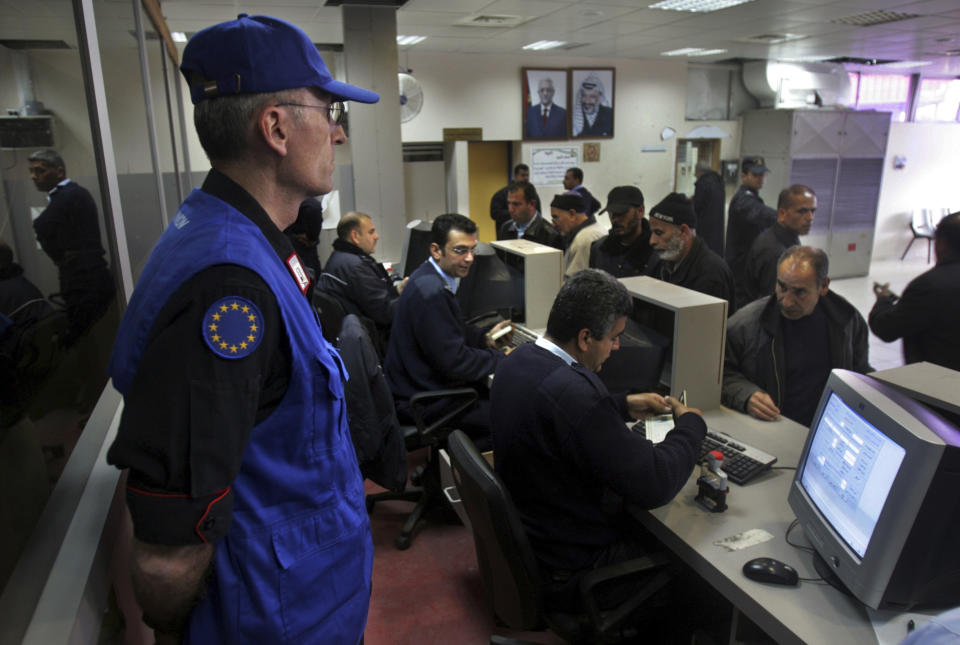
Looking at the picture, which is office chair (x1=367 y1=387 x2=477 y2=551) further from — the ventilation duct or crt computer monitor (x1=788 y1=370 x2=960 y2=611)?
the ventilation duct

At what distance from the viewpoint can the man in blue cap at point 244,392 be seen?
0.74 meters

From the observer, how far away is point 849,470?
128 cm

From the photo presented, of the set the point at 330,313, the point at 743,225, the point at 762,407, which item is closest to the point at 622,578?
the point at 762,407

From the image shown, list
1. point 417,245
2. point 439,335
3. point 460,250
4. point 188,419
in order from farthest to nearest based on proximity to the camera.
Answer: point 417,245 < point 460,250 < point 439,335 < point 188,419

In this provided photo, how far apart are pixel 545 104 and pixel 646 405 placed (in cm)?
636

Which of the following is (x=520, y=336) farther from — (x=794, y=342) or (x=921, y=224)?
(x=921, y=224)

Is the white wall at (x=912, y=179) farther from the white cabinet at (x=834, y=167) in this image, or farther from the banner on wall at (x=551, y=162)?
the banner on wall at (x=551, y=162)

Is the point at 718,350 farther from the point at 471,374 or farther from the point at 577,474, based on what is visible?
the point at 471,374

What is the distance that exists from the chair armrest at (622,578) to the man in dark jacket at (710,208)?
16.0 ft

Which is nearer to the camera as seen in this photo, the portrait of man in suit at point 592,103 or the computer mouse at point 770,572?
the computer mouse at point 770,572

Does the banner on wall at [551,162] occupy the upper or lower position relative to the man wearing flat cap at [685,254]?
upper

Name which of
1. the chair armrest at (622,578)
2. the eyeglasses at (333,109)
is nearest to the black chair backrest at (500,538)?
the chair armrest at (622,578)

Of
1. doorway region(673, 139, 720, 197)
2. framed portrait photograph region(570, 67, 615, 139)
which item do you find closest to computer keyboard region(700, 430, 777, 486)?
framed portrait photograph region(570, 67, 615, 139)

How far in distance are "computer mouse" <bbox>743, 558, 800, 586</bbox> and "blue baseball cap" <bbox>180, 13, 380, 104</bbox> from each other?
130 centimetres
